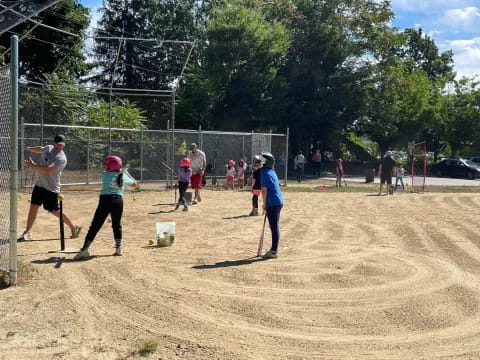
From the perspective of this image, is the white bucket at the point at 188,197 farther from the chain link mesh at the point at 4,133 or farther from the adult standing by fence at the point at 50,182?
the chain link mesh at the point at 4,133

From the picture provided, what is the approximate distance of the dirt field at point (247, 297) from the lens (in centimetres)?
540

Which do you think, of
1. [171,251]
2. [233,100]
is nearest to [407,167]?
[233,100]

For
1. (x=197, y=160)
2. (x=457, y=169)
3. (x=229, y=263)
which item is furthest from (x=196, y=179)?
(x=457, y=169)

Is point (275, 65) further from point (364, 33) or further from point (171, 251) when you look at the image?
point (171, 251)

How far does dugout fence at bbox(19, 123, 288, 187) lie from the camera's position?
806 inches

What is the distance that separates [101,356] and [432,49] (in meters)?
86.1

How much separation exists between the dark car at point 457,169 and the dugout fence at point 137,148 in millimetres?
20997

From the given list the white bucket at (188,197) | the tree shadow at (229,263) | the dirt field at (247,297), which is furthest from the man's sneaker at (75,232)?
the white bucket at (188,197)

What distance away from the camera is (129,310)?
6.33 metres

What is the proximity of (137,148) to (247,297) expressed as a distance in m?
A: 16.9

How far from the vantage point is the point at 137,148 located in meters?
23.1

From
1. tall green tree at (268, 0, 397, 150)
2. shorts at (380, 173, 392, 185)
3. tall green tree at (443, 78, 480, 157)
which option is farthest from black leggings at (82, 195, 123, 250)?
tall green tree at (443, 78, 480, 157)

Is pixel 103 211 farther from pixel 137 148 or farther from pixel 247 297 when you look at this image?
pixel 137 148

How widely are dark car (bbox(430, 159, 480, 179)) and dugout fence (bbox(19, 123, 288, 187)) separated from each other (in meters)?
21.0
